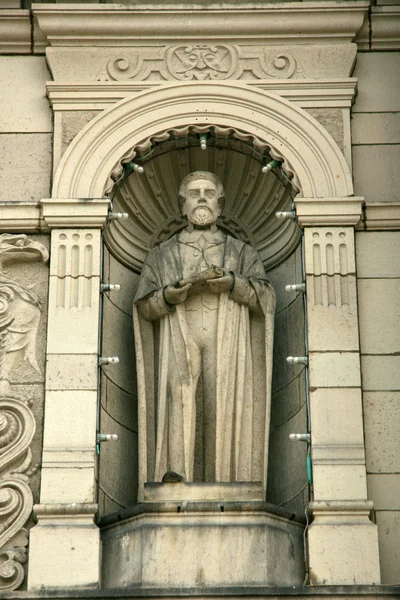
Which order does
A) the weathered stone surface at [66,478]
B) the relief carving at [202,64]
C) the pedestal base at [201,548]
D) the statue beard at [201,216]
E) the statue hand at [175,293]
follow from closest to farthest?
the pedestal base at [201,548]
the weathered stone surface at [66,478]
the statue hand at [175,293]
the statue beard at [201,216]
the relief carving at [202,64]

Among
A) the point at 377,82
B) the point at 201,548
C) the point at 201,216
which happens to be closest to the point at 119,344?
the point at 201,216

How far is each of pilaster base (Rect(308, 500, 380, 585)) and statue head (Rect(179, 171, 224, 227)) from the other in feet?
7.96

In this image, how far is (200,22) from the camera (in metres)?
12.9

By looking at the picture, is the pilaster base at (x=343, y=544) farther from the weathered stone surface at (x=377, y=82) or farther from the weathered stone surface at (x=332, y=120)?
the weathered stone surface at (x=377, y=82)

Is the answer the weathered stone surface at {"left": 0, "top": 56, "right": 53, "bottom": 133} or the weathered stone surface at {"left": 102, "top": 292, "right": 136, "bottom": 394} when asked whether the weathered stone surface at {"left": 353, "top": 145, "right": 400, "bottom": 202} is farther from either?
the weathered stone surface at {"left": 0, "top": 56, "right": 53, "bottom": 133}

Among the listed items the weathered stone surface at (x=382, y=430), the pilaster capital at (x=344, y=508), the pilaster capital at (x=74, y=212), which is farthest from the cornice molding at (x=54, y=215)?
the pilaster capital at (x=344, y=508)

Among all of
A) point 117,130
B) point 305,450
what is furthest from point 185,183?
point 305,450

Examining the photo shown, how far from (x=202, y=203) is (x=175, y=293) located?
2.85 ft

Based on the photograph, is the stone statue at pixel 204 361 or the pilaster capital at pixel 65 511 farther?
the stone statue at pixel 204 361

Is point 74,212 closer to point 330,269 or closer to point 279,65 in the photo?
point 330,269

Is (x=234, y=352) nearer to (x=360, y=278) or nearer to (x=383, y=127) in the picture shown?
(x=360, y=278)

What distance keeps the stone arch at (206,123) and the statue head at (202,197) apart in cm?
40

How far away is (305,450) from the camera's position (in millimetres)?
11742

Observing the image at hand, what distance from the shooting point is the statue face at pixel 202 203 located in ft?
41.0
